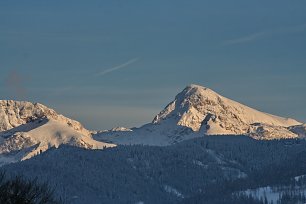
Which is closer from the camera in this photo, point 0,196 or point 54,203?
point 0,196

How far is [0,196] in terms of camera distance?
97.0 meters

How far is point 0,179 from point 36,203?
402 centimetres

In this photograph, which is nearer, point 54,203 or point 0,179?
point 0,179

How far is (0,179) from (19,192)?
2.29m

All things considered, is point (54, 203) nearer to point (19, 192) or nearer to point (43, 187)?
point (43, 187)

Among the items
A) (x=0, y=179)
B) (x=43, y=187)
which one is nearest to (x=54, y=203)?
(x=43, y=187)

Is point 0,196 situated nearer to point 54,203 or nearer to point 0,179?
point 0,179

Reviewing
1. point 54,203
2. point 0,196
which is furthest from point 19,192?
point 54,203

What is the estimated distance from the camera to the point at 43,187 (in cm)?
10488

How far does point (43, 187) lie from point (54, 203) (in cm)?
215

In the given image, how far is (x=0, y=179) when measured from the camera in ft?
→ 325

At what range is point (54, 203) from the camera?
4176 inches

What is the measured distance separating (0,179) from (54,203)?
28.2 ft

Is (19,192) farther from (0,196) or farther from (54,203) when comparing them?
(54,203)
